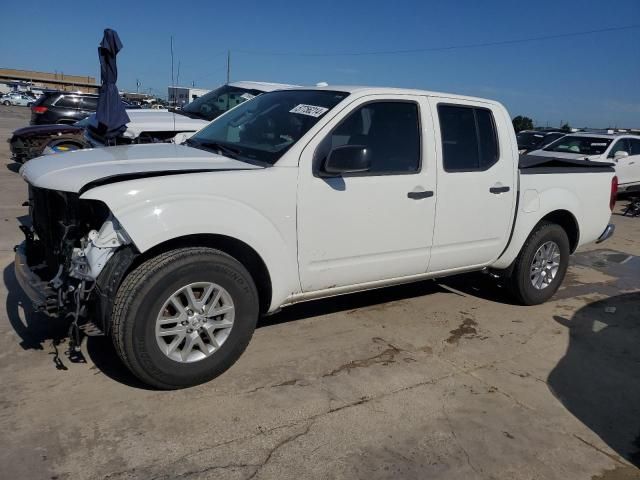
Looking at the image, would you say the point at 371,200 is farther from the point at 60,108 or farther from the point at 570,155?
the point at 60,108

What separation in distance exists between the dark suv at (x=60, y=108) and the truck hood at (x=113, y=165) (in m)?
11.3

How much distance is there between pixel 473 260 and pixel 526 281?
2.71 ft

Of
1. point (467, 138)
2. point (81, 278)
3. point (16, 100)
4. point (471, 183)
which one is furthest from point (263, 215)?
point (16, 100)

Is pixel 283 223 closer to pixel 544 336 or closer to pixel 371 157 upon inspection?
pixel 371 157

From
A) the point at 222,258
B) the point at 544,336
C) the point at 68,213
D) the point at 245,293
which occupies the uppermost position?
the point at 68,213

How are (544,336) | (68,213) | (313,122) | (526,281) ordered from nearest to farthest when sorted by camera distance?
(68,213) → (313,122) → (544,336) → (526,281)

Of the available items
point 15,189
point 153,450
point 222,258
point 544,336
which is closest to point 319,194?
point 222,258

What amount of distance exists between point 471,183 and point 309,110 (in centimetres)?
149

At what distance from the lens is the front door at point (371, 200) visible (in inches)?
147

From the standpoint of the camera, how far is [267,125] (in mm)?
4191

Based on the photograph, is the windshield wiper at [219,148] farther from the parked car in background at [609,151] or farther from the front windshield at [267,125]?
the parked car in background at [609,151]

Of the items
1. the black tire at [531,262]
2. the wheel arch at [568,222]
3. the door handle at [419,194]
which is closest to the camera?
the door handle at [419,194]

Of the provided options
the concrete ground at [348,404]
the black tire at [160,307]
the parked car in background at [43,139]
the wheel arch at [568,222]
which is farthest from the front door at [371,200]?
the parked car in background at [43,139]

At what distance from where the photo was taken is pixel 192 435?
2.99m
